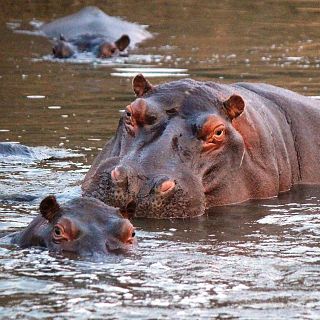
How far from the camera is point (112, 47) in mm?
19438

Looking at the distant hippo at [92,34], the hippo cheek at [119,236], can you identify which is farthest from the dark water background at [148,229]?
the distant hippo at [92,34]

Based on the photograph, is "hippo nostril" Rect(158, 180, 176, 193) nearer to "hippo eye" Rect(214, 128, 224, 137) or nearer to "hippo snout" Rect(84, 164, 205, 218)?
"hippo snout" Rect(84, 164, 205, 218)

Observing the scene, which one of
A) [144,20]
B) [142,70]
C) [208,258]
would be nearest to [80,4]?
[144,20]

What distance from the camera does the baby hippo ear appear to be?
6.69 metres

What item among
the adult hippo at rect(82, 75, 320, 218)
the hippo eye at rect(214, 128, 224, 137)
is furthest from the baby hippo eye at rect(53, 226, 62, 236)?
the hippo eye at rect(214, 128, 224, 137)

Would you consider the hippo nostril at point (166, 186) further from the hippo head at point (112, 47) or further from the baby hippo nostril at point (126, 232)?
the hippo head at point (112, 47)

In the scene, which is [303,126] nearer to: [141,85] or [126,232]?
[141,85]

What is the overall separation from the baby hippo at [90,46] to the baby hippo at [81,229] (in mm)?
12223

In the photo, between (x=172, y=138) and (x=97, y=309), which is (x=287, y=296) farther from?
(x=172, y=138)

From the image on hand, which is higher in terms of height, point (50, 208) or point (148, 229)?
point (50, 208)

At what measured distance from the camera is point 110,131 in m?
12.3

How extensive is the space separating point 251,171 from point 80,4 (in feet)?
56.4

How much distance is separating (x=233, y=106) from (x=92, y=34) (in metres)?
12.0

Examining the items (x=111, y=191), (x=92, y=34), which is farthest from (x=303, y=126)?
(x=92, y=34)
